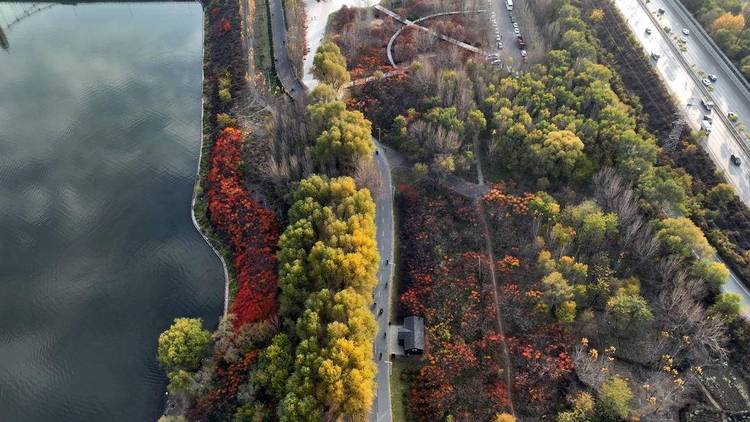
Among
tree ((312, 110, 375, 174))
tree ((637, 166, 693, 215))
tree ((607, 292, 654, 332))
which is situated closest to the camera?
tree ((607, 292, 654, 332))

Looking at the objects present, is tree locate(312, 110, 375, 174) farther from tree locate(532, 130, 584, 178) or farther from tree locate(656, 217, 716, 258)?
tree locate(656, 217, 716, 258)

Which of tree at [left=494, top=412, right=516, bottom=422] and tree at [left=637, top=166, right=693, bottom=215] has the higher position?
tree at [left=637, top=166, right=693, bottom=215]

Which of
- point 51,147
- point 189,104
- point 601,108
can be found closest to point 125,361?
point 51,147

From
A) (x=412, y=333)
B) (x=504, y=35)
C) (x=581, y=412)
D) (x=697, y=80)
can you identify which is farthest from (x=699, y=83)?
(x=412, y=333)

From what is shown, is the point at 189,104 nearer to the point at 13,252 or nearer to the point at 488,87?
the point at 13,252

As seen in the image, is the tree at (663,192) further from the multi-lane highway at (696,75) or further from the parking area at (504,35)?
the parking area at (504,35)

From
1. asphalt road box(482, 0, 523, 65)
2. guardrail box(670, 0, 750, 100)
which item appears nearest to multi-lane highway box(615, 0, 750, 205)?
guardrail box(670, 0, 750, 100)

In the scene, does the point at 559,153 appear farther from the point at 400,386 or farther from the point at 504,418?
the point at 400,386
